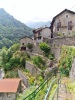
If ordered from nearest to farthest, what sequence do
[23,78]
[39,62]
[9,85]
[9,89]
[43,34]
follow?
[9,89]
[9,85]
[39,62]
[23,78]
[43,34]

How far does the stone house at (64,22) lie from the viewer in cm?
3753

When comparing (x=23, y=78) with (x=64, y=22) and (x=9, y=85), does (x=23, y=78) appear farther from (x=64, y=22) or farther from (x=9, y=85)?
(x=64, y=22)

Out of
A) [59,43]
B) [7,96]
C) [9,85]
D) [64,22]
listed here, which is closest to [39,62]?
[59,43]

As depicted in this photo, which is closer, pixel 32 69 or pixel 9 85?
pixel 9 85

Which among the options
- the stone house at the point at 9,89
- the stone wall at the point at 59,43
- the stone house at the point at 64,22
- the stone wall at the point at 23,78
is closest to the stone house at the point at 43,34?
the stone house at the point at 64,22

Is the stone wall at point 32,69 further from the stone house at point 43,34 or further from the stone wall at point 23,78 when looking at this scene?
the stone house at point 43,34

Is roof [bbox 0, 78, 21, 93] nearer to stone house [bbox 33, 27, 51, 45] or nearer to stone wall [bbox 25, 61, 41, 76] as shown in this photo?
stone wall [bbox 25, 61, 41, 76]

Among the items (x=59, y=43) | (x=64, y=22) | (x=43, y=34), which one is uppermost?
(x=64, y=22)

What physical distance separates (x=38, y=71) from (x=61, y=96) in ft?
49.9

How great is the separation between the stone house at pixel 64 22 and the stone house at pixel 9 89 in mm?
14429

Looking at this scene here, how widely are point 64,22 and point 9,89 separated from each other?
1798cm

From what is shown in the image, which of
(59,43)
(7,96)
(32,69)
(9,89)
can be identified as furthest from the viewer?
(59,43)

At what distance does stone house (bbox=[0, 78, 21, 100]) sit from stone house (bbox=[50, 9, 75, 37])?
14.4m

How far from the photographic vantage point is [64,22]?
3806 cm
